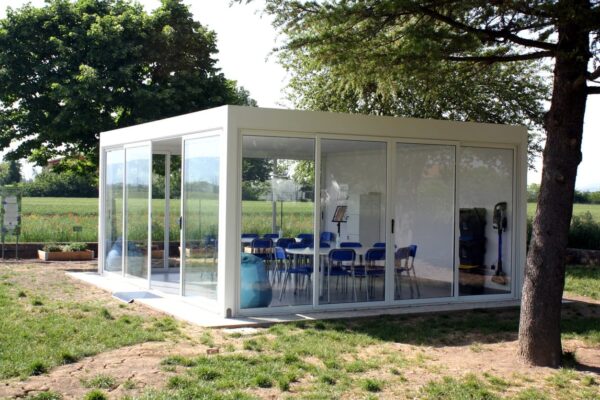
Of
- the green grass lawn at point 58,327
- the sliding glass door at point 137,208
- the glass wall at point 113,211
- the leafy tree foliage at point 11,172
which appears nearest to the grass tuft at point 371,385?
the green grass lawn at point 58,327

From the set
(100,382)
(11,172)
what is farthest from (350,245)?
(11,172)

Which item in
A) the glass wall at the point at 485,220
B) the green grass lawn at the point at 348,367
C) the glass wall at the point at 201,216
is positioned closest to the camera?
the green grass lawn at the point at 348,367

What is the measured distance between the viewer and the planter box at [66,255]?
60.2 ft

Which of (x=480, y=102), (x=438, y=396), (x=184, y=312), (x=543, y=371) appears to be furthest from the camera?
(x=480, y=102)

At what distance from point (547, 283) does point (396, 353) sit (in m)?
1.72

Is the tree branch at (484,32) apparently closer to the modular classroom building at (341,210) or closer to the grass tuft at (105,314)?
the modular classroom building at (341,210)

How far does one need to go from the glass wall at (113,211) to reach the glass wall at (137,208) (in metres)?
0.33

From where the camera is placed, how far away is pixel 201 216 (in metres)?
10.9

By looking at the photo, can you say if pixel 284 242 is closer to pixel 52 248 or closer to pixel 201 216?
pixel 201 216

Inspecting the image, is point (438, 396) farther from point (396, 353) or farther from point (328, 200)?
point (328, 200)

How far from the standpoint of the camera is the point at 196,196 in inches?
435

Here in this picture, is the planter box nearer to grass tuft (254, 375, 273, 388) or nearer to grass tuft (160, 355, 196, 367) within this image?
grass tuft (160, 355, 196, 367)

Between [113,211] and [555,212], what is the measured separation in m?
9.52

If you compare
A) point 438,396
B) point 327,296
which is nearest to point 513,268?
point 327,296
